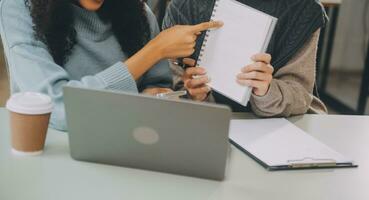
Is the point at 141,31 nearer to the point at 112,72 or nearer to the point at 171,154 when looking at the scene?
the point at 112,72

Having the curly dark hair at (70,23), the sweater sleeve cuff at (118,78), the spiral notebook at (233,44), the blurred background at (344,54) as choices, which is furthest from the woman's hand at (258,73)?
the blurred background at (344,54)

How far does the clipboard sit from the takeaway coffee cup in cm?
43

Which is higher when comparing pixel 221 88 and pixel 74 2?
pixel 74 2

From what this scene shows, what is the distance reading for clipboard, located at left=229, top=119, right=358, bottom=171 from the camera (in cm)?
115

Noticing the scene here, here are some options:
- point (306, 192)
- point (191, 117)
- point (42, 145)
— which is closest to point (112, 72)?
point (42, 145)

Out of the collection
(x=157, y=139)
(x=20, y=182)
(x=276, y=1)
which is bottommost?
(x=20, y=182)

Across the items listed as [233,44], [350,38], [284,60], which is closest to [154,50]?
[233,44]

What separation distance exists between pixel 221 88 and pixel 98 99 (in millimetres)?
417

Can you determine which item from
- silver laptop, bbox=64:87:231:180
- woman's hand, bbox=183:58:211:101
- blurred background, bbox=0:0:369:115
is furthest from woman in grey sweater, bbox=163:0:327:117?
blurred background, bbox=0:0:369:115

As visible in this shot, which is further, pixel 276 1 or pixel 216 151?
pixel 276 1

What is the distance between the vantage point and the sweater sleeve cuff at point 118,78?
1.24 m

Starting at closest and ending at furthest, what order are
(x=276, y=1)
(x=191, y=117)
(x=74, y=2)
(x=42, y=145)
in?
1. (x=191, y=117)
2. (x=42, y=145)
3. (x=74, y=2)
4. (x=276, y=1)

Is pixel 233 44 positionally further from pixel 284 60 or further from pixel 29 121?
pixel 29 121

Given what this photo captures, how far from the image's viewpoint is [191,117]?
98 cm
